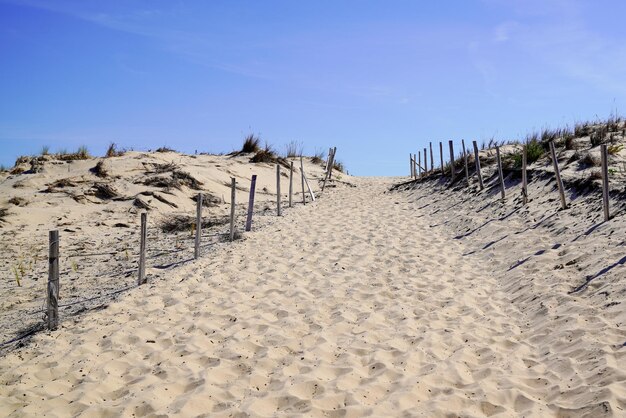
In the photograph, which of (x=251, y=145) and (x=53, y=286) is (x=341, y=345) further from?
(x=251, y=145)

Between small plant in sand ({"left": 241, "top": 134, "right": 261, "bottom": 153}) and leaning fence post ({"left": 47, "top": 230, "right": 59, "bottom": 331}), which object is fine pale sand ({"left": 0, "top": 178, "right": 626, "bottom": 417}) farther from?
small plant in sand ({"left": 241, "top": 134, "right": 261, "bottom": 153})

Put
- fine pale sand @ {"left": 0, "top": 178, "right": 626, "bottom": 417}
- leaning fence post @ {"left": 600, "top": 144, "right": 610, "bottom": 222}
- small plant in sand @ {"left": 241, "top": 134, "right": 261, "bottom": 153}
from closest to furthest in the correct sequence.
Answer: fine pale sand @ {"left": 0, "top": 178, "right": 626, "bottom": 417}, leaning fence post @ {"left": 600, "top": 144, "right": 610, "bottom": 222}, small plant in sand @ {"left": 241, "top": 134, "right": 261, "bottom": 153}

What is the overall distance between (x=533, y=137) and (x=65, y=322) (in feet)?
49.3

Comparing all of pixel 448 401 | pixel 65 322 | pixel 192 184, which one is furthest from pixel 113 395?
pixel 192 184

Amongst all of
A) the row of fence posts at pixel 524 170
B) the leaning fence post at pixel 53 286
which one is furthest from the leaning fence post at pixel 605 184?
the leaning fence post at pixel 53 286

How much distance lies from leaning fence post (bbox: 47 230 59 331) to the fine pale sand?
0.18m

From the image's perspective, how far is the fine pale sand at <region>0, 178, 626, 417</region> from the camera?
4.40 meters

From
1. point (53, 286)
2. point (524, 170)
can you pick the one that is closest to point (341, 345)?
point (53, 286)

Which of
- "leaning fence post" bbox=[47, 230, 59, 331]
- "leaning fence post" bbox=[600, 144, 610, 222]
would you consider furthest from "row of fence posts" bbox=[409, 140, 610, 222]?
"leaning fence post" bbox=[47, 230, 59, 331]

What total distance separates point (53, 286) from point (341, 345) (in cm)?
319

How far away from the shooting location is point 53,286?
6.23 meters

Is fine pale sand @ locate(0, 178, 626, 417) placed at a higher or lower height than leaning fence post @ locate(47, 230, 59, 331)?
lower

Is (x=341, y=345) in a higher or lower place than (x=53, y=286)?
lower

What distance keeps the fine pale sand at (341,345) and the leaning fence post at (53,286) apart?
183mm
